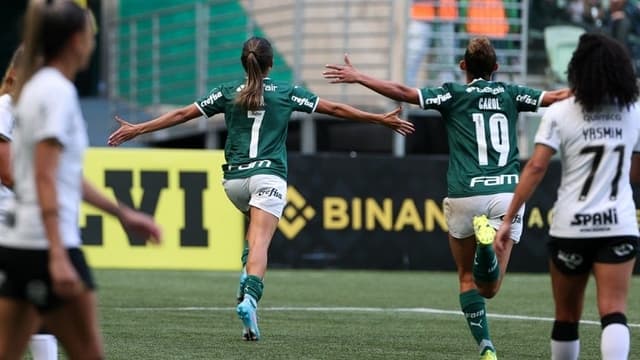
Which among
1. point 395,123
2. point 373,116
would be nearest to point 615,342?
point 395,123

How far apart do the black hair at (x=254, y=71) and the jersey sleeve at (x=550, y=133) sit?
3694 mm

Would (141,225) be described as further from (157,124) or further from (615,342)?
(157,124)

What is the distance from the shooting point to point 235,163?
10539 mm

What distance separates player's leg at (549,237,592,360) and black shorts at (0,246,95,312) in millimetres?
2565

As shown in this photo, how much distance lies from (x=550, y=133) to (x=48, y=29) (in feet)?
8.79

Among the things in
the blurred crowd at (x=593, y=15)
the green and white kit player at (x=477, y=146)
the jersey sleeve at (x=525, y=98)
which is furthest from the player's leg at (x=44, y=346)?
the blurred crowd at (x=593, y=15)

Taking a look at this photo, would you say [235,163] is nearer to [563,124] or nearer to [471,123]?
[471,123]

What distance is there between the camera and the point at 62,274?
535 cm

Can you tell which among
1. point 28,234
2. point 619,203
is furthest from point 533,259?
point 28,234

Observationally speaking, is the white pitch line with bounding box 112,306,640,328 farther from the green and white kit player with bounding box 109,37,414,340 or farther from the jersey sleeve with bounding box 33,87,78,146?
the jersey sleeve with bounding box 33,87,78,146

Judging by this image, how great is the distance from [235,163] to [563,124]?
3.93 m

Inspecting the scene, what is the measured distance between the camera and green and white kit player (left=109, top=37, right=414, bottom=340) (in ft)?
34.2

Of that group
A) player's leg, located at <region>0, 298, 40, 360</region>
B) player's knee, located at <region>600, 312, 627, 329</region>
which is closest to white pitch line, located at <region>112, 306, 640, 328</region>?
player's knee, located at <region>600, 312, 627, 329</region>

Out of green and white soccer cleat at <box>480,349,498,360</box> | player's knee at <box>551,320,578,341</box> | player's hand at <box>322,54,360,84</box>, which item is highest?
player's hand at <box>322,54,360,84</box>
